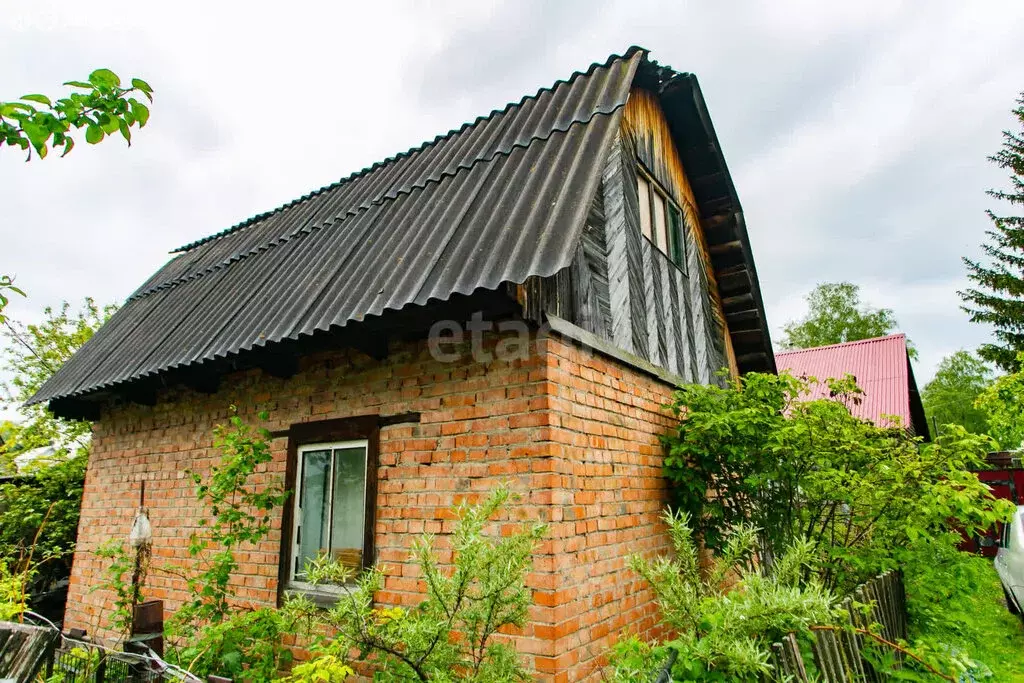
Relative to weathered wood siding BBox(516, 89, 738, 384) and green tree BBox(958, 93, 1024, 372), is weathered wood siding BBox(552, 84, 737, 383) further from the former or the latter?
green tree BBox(958, 93, 1024, 372)

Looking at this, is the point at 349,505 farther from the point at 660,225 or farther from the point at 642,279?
the point at 660,225

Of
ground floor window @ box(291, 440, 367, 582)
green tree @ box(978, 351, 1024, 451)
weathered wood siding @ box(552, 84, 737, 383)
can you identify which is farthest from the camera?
green tree @ box(978, 351, 1024, 451)

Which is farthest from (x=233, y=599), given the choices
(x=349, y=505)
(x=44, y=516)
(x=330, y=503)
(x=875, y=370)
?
(x=875, y=370)

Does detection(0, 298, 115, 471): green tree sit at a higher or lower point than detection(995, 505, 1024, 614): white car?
higher

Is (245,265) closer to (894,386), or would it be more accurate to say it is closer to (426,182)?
(426,182)

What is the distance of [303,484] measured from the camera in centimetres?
518

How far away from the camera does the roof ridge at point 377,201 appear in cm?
518

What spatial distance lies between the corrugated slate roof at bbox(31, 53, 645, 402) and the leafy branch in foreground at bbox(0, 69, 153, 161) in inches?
74.0

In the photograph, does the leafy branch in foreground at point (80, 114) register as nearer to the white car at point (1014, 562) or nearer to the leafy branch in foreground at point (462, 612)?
the leafy branch in foreground at point (462, 612)

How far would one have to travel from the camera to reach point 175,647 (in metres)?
5.29

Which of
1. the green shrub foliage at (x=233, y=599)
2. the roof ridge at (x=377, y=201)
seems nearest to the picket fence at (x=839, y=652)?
the green shrub foliage at (x=233, y=599)

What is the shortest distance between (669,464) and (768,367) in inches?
176

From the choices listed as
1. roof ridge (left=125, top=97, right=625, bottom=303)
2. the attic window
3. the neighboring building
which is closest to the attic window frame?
the attic window

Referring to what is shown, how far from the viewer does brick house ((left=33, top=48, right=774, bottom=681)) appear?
393 cm
